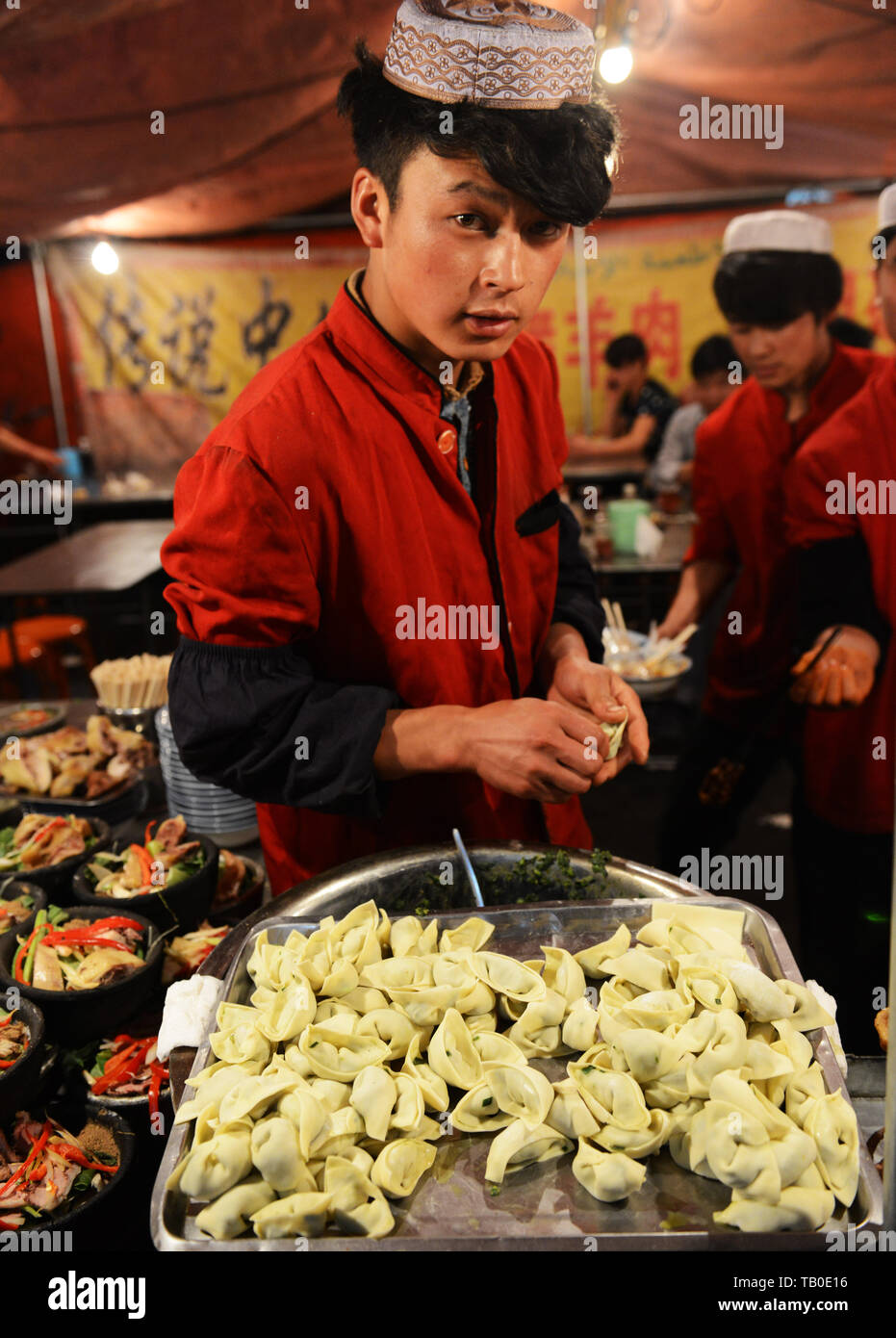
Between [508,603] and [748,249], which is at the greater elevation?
[748,249]

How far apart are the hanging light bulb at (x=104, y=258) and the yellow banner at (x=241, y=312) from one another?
0.34 feet

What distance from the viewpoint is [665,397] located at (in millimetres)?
8109

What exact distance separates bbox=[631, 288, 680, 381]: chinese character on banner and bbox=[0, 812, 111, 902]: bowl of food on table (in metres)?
7.70

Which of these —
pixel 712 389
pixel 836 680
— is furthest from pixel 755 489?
pixel 712 389

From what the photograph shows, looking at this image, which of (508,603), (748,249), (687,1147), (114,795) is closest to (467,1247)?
(687,1147)

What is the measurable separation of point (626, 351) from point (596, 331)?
3.81 ft

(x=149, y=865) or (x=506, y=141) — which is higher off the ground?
(x=506, y=141)

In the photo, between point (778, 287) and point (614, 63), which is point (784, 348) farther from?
point (614, 63)

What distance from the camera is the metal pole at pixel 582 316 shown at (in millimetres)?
8727

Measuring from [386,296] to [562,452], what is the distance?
0.57 m

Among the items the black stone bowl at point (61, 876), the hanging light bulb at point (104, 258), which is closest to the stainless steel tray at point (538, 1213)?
the black stone bowl at point (61, 876)

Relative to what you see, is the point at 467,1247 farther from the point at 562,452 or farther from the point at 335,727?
the point at 562,452

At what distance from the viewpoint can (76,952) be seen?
1777 mm

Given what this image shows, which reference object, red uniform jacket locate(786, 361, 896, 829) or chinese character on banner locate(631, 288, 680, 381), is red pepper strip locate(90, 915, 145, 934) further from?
chinese character on banner locate(631, 288, 680, 381)
